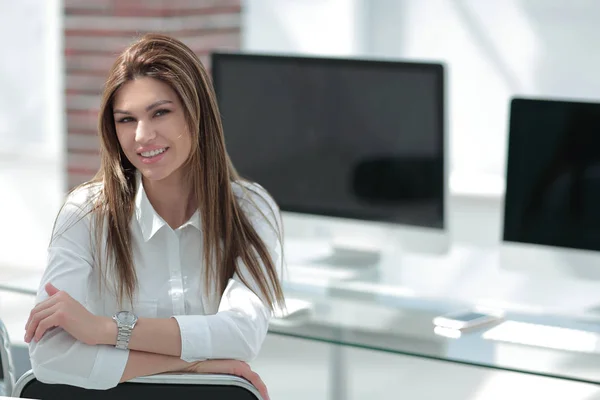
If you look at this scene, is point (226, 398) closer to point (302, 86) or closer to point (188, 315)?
point (188, 315)

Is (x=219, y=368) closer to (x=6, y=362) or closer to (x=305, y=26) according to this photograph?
(x=6, y=362)

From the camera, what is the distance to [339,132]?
2877 mm

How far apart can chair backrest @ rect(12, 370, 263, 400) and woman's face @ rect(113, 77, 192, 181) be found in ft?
1.41

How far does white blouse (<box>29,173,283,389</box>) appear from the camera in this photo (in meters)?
1.91

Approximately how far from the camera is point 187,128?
2.05 m

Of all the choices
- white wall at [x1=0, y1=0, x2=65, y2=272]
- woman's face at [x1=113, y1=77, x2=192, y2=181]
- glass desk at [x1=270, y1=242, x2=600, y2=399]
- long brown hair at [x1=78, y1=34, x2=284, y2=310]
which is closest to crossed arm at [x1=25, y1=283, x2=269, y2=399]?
long brown hair at [x1=78, y1=34, x2=284, y2=310]

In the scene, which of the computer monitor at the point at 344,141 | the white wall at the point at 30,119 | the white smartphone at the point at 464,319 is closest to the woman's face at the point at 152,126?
the white smartphone at the point at 464,319

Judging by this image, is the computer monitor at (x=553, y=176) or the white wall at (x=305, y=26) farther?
the white wall at (x=305, y=26)

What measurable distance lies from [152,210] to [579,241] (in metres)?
1.16

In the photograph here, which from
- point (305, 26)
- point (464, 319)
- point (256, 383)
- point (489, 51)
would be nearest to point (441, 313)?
point (464, 319)

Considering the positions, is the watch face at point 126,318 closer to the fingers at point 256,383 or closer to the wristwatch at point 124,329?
the wristwatch at point 124,329

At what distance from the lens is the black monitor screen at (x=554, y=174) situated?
2.60 m

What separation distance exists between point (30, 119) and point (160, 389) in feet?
10.2

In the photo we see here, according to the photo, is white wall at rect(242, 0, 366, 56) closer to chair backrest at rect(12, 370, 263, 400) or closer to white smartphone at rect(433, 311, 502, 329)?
white smartphone at rect(433, 311, 502, 329)
